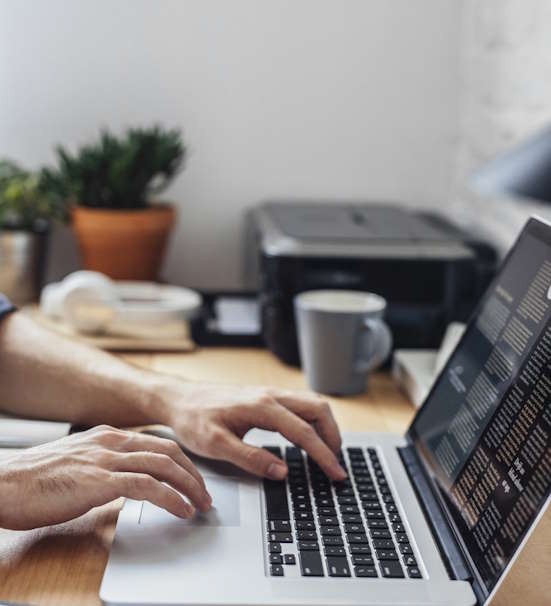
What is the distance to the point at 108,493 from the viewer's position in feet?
2.49

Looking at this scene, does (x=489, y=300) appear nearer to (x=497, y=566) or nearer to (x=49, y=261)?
(x=497, y=566)

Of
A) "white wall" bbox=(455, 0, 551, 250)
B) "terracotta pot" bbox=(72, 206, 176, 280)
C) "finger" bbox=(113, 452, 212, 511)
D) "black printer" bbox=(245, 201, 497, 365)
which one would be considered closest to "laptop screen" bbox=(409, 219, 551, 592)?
"finger" bbox=(113, 452, 212, 511)

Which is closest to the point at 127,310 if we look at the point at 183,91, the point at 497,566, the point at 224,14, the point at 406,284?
the point at 406,284

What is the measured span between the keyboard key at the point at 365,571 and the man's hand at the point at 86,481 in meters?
0.15

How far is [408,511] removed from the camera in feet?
2.74

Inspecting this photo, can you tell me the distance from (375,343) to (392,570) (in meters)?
0.52

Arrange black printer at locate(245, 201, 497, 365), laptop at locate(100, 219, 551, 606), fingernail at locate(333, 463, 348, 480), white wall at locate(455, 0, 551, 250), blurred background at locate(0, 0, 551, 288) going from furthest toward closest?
blurred background at locate(0, 0, 551, 288), white wall at locate(455, 0, 551, 250), black printer at locate(245, 201, 497, 365), fingernail at locate(333, 463, 348, 480), laptop at locate(100, 219, 551, 606)

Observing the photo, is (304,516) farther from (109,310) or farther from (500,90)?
(500,90)

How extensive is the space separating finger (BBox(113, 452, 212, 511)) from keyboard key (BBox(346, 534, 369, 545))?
0.13m

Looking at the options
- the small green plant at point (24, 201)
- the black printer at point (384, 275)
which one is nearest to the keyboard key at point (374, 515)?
the black printer at point (384, 275)

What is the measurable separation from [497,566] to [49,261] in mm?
1341

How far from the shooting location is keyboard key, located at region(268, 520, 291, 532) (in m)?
0.78

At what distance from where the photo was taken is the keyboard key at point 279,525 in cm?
78

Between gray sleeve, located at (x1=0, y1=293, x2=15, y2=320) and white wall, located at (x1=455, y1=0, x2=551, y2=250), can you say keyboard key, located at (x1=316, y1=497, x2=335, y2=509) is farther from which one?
white wall, located at (x1=455, y1=0, x2=551, y2=250)
